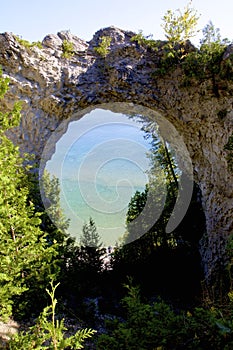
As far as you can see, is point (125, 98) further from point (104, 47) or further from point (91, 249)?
point (91, 249)

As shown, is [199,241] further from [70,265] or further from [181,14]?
[181,14]

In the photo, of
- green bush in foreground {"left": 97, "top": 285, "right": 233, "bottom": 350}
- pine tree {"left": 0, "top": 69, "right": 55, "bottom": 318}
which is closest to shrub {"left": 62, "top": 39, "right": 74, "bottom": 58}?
pine tree {"left": 0, "top": 69, "right": 55, "bottom": 318}

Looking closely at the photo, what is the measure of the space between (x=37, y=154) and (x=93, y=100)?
2299 mm

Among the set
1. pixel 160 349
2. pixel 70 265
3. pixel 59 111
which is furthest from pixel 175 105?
pixel 160 349

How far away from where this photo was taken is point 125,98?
355 inches

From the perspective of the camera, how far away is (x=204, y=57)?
7.95 m

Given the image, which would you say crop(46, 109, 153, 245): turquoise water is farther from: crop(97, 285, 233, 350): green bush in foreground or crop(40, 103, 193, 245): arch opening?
crop(97, 285, 233, 350): green bush in foreground

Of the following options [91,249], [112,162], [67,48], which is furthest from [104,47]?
[91,249]

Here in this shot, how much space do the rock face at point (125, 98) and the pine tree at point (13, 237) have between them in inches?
155

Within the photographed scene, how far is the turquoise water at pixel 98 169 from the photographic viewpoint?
7391mm

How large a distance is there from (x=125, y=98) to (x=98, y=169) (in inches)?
107

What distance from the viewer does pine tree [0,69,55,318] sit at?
4000 mm

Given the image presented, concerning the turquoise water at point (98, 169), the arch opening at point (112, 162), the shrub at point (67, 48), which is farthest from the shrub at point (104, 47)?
the turquoise water at point (98, 169)

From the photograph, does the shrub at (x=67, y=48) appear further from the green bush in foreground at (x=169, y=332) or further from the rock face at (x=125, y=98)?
the green bush in foreground at (x=169, y=332)
